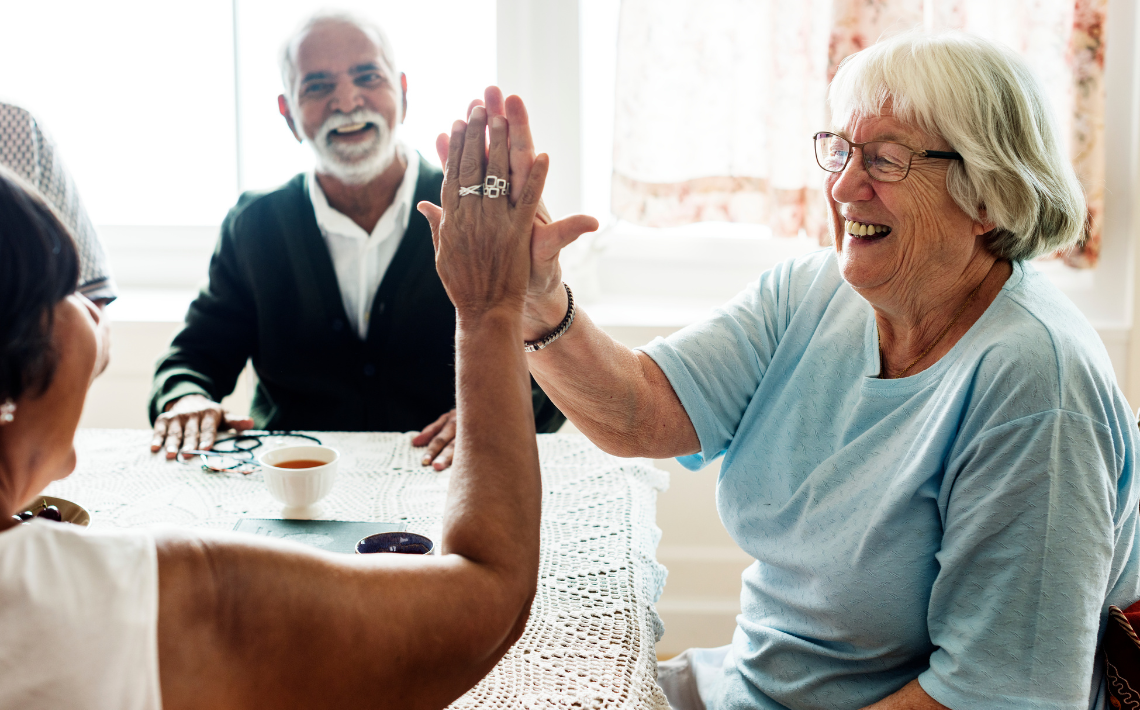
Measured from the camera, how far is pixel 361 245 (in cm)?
229

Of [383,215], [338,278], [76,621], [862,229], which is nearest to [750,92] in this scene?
[383,215]

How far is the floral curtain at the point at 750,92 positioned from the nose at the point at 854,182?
1278 millimetres

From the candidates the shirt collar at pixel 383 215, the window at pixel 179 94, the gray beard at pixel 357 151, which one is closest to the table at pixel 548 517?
the shirt collar at pixel 383 215

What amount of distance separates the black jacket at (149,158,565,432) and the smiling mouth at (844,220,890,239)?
1.04 meters

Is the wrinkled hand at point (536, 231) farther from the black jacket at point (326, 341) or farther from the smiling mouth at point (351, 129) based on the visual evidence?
the smiling mouth at point (351, 129)

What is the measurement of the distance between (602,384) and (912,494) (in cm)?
46

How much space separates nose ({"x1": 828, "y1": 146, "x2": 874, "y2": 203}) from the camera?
1.19m

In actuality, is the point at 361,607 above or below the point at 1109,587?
above

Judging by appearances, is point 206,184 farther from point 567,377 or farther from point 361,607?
point 361,607

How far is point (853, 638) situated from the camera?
112 cm

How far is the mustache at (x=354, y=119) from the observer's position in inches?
88.6

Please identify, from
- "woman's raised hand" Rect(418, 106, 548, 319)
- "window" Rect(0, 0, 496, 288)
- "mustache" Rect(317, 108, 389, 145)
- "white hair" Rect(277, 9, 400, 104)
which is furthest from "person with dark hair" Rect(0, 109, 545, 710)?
"window" Rect(0, 0, 496, 288)

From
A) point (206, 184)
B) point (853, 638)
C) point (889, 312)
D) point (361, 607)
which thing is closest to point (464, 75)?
point (206, 184)

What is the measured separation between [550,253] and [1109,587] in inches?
31.9
